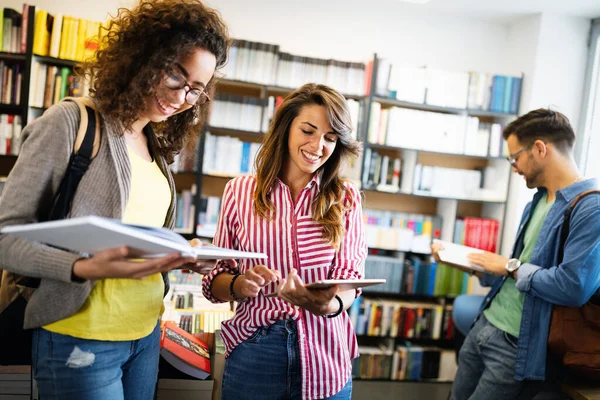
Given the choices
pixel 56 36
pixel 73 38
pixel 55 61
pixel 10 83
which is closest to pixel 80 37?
pixel 73 38

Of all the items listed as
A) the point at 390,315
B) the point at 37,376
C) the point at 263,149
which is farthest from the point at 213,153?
the point at 37,376

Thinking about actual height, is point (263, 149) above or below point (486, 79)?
below

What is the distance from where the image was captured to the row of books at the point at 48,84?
3.57m

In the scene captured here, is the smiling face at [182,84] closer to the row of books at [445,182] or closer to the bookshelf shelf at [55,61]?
the bookshelf shelf at [55,61]

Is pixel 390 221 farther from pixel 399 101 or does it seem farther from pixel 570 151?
pixel 570 151

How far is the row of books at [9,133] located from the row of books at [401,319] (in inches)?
111

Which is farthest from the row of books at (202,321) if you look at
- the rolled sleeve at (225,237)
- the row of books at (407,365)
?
the row of books at (407,365)

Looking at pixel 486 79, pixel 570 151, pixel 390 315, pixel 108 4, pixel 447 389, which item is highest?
pixel 108 4

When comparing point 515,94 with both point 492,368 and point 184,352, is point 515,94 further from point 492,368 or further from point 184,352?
point 184,352

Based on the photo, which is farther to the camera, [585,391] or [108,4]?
[108,4]

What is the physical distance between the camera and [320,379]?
1445mm

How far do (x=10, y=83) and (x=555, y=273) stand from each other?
372 cm

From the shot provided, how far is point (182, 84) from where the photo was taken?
1.29 meters

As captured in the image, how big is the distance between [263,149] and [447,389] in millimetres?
3132
